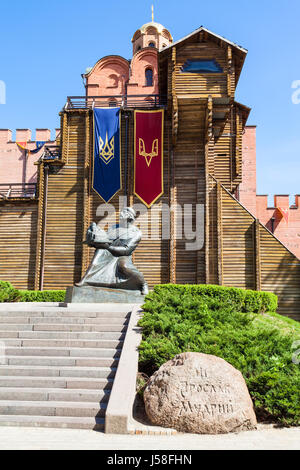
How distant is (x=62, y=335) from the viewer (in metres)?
8.81

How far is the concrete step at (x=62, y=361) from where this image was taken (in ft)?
25.6

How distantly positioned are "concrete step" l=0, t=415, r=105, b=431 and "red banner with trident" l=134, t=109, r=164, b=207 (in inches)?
608

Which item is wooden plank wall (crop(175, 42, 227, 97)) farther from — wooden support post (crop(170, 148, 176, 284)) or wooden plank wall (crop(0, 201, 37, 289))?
wooden plank wall (crop(0, 201, 37, 289))

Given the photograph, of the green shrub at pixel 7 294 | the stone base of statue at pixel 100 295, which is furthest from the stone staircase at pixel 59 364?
the green shrub at pixel 7 294

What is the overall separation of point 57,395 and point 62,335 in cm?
195

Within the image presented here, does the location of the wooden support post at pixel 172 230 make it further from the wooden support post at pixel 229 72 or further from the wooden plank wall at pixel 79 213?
the wooden support post at pixel 229 72

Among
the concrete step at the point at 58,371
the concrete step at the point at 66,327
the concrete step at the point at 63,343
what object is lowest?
the concrete step at the point at 58,371

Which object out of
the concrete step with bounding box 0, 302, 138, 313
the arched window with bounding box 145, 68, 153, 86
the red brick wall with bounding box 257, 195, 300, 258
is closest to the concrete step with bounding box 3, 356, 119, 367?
the concrete step with bounding box 0, 302, 138, 313

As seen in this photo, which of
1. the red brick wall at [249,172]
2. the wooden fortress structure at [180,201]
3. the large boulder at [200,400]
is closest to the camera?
the large boulder at [200,400]

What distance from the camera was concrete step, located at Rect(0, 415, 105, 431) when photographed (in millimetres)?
6332

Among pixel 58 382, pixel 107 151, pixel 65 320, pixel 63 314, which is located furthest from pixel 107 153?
pixel 58 382

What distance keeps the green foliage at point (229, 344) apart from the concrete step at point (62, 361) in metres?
0.64

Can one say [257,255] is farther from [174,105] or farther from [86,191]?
[86,191]
